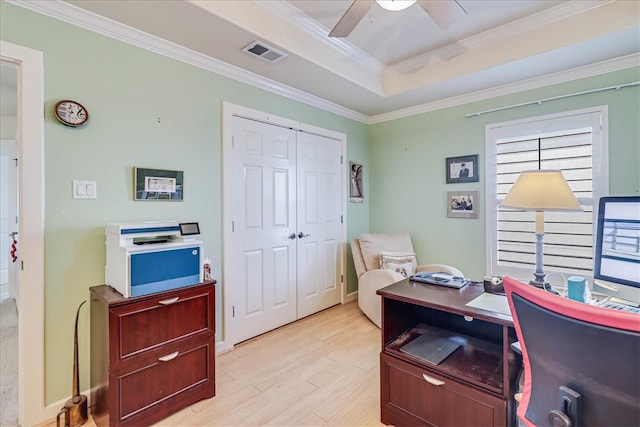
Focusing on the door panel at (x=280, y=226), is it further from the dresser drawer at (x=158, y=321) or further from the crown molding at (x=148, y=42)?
the dresser drawer at (x=158, y=321)

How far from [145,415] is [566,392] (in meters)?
2.04

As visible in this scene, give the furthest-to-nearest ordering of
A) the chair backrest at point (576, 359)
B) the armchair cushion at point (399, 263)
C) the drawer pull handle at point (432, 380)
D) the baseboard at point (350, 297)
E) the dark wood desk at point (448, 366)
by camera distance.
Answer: the baseboard at point (350, 297) → the armchair cushion at point (399, 263) → the drawer pull handle at point (432, 380) → the dark wood desk at point (448, 366) → the chair backrest at point (576, 359)

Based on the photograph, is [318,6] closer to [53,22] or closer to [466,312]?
[53,22]

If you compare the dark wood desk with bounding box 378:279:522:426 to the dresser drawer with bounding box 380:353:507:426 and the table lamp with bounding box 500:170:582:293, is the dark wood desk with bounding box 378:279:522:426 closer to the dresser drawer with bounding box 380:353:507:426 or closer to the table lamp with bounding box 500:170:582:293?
the dresser drawer with bounding box 380:353:507:426

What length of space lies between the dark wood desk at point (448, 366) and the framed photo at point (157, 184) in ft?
5.69

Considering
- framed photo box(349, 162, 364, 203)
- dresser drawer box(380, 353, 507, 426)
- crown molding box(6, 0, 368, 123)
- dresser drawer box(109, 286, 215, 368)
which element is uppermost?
crown molding box(6, 0, 368, 123)

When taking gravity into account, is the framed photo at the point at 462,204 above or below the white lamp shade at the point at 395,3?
below

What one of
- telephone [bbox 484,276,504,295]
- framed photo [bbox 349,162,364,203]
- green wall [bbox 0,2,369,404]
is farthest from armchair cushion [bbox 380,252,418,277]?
green wall [bbox 0,2,369,404]

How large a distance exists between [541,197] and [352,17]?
1.52m

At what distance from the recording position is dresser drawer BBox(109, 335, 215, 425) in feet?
5.49

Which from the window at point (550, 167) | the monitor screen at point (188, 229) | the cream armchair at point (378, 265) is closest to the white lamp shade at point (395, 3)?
the monitor screen at point (188, 229)

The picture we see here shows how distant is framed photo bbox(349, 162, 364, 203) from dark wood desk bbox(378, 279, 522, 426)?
2.20 meters

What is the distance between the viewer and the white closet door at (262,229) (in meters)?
2.80

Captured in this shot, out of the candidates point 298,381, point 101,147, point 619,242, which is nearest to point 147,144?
point 101,147
